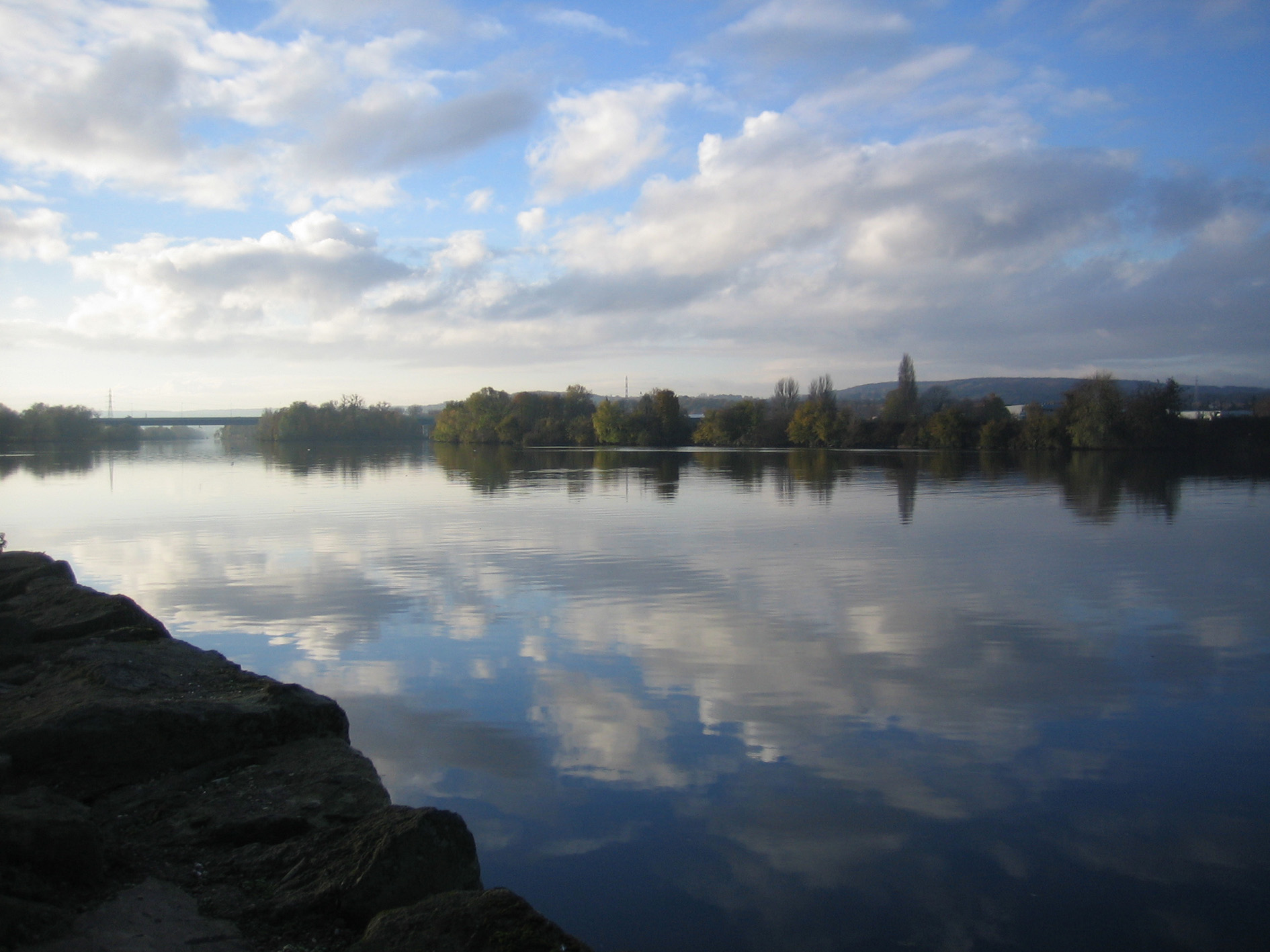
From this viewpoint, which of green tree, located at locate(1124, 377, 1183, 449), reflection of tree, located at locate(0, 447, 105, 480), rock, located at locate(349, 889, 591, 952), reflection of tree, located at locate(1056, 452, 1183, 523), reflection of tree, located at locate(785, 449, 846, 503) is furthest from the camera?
green tree, located at locate(1124, 377, 1183, 449)

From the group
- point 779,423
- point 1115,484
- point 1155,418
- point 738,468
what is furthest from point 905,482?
point 779,423

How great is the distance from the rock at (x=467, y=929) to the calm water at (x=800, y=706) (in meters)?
1.15

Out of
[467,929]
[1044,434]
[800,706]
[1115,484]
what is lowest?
[800,706]

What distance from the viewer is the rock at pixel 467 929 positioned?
268cm

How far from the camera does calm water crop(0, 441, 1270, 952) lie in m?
4.09

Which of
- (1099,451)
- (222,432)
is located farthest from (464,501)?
(222,432)

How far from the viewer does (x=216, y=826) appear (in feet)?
12.0

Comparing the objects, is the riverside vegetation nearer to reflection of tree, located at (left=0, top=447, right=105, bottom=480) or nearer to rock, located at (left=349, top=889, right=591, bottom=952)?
reflection of tree, located at (left=0, top=447, right=105, bottom=480)

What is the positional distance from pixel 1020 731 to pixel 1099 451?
6102 cm

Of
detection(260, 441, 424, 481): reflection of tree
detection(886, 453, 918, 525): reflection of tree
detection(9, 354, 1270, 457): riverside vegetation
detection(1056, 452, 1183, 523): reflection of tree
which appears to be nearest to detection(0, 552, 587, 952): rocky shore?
detection(886, 453, 918, 525): reflection of tree

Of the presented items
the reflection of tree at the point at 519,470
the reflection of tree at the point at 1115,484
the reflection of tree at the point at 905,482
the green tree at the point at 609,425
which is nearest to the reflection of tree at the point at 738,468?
the reflection of tree at the point at 905,482

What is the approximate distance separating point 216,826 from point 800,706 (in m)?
4.07

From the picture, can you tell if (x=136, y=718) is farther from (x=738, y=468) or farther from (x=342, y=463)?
(x=342, y=463)

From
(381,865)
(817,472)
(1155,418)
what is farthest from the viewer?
(1155,418)
